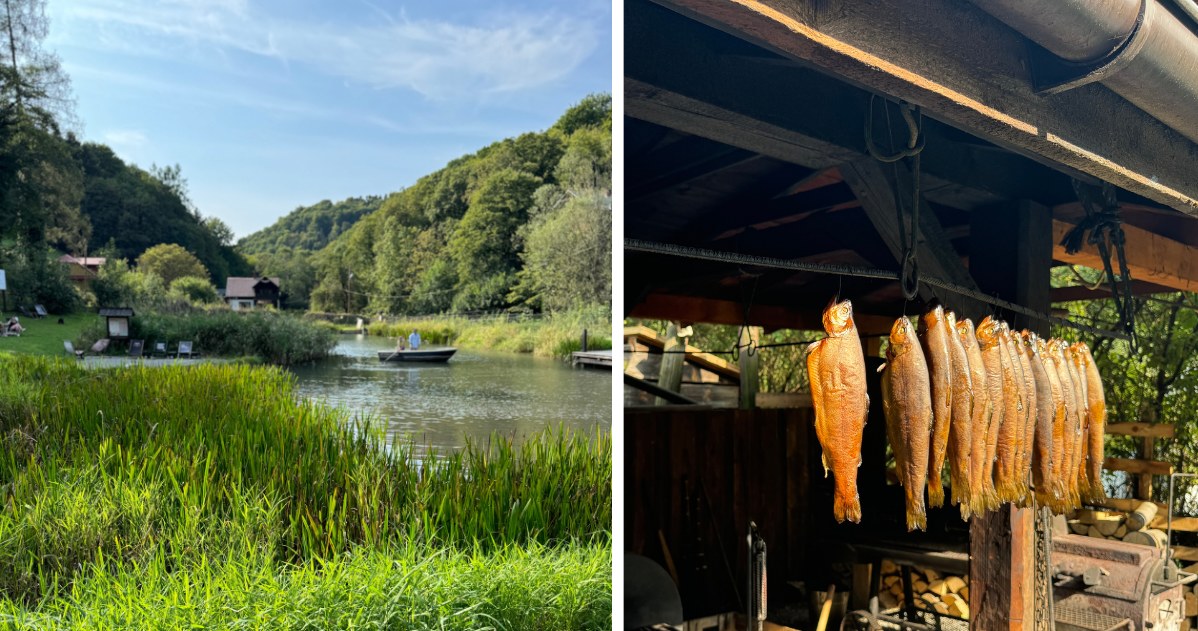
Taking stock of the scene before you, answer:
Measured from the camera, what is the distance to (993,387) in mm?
1542

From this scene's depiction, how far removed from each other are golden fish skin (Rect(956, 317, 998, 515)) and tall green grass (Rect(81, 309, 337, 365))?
183cm

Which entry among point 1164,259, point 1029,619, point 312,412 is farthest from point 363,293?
point 1164,259

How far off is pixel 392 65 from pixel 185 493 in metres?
1.50

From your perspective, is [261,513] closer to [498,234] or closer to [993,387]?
[498,234]

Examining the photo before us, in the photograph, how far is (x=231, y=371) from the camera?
2248 mm

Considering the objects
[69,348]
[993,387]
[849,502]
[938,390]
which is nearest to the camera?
[849,502]

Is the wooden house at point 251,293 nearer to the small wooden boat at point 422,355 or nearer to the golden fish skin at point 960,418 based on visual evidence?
the small wooden boat at point 422,355

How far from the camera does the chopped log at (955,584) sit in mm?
4234

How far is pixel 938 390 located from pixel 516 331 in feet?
5.83

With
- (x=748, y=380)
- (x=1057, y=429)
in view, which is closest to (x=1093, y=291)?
(x=748, y=380)

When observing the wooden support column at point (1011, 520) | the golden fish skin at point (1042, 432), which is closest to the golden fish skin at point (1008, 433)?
the golden fish skin at point (1042, 432)

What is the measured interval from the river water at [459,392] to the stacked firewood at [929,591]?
2.27 metres

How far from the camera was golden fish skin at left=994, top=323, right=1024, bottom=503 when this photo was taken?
1.59 metres

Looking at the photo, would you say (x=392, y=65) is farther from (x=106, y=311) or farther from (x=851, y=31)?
(x=851, y=31)
